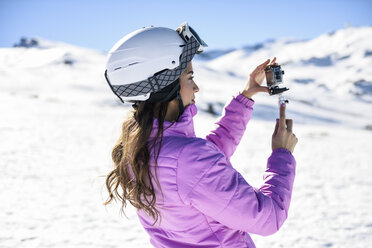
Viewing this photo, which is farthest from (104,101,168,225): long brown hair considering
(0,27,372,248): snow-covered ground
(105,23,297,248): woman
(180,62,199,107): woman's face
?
(0,27,372,248): snow-covered ground

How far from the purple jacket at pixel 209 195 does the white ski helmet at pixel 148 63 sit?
190 mm

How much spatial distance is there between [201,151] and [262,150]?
36.1ft

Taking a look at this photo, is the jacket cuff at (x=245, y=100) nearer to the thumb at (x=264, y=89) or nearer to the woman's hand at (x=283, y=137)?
the thumb at (x=264, y=89)

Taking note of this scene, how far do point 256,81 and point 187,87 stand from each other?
2.18ft

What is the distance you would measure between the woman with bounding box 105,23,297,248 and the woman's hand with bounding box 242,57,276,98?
48cm

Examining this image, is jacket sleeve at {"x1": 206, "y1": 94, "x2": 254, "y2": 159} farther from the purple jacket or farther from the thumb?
the purple jacket

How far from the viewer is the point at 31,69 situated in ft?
143

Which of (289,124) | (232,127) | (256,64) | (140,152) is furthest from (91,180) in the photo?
(256,64)

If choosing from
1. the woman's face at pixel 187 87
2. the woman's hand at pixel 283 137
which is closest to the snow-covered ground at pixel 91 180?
the woman's face at pixel 187 87

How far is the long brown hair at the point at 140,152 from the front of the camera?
1.64 m

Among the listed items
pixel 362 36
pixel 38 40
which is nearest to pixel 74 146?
pixel 38 40

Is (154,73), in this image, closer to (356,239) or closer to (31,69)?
(356,239)

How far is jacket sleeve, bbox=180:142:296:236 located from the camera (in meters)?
1.48

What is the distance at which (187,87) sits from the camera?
6.08 feet
